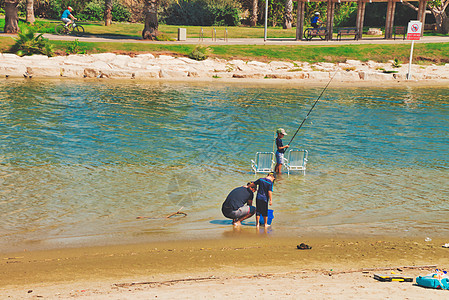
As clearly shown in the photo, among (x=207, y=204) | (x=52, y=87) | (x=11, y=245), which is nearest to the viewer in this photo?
(x=11, y=245)

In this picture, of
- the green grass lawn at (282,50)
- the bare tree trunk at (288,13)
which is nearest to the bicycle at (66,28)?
the green grass lawn at (282,50)

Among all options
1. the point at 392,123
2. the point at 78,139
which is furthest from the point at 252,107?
the point at 78,139

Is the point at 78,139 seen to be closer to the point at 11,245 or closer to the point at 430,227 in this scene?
the point at 11,245

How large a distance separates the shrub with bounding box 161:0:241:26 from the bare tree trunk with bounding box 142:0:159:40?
13000 mm

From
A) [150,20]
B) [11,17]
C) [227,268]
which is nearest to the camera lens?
[227,268]

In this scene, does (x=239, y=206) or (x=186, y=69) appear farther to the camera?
(x=186, y=69)

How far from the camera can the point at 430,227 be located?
10977 millimetres

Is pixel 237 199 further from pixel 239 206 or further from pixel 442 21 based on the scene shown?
pixel 442 21

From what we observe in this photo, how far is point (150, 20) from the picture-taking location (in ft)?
120

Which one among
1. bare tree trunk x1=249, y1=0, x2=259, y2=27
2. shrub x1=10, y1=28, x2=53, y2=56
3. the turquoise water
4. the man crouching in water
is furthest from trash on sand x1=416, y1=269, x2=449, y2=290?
bare tree trunk x1=249, y1=0, x2=259, y2=27

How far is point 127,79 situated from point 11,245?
2338cm

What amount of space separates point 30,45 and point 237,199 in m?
26.2

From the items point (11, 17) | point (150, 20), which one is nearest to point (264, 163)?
point (150, 20)

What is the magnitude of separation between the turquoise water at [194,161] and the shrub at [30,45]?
406 cm
